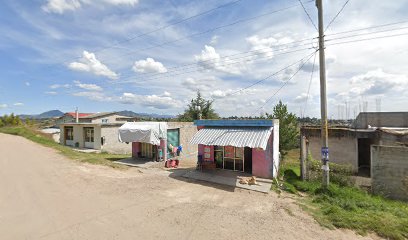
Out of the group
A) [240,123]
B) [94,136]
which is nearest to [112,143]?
[94,136]

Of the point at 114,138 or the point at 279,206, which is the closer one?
the point at 279,206

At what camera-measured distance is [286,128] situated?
2875 cm

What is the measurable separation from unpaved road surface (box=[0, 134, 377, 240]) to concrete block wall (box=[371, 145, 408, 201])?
15.4 ft

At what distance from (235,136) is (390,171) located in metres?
7.67

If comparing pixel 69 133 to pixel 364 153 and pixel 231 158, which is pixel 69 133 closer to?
pixel 231 158

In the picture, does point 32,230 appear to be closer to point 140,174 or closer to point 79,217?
point 79,217

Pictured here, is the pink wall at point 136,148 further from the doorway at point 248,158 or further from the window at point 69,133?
the window at point 69,133

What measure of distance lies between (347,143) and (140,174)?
16.7m

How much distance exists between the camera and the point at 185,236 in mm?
6910

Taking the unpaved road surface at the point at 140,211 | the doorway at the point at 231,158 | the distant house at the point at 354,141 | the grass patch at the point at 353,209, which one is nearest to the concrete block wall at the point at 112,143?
the unpaved road surface at the point at 140,211

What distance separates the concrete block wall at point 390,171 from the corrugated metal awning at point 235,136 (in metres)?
5.30

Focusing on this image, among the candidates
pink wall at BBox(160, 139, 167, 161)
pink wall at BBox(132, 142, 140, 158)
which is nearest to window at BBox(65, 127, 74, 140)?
pink wall at BBox(132, 142, 140, 158)

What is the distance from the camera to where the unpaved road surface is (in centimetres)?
709

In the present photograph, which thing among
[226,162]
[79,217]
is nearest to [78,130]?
[226,162]
